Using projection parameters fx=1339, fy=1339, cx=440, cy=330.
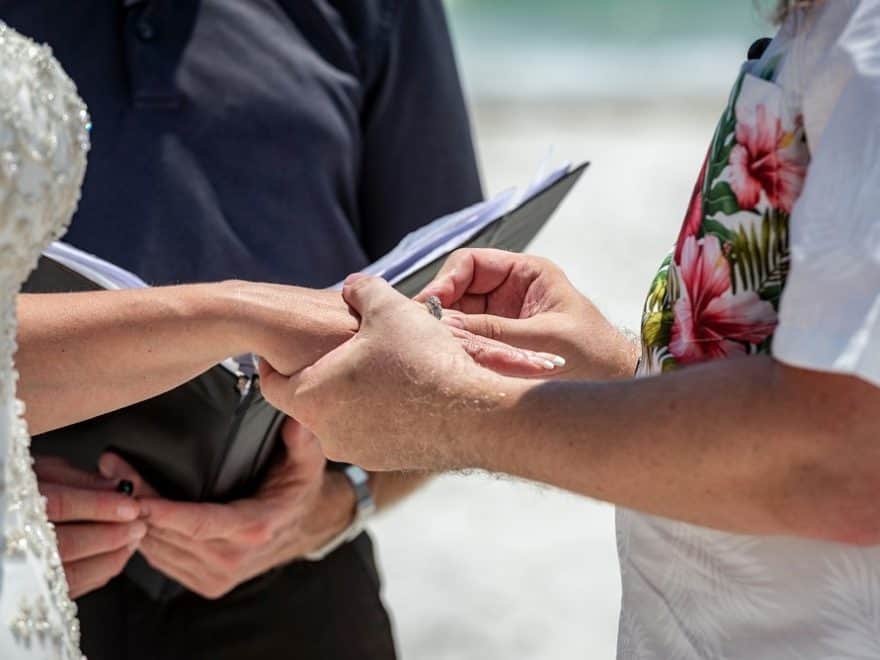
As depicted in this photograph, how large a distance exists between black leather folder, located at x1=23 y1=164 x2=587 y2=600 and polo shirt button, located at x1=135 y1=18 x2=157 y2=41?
52 cm

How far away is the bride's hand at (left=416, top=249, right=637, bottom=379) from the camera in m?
1.60

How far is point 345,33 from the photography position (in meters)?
2.15

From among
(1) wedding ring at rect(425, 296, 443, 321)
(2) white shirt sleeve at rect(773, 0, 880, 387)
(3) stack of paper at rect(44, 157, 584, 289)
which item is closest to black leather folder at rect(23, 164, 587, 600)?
(3) stack of paper at rect(44, 157, 584, 289)

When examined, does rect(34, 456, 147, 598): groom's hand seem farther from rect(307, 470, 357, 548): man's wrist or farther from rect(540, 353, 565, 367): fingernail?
rect(540, 353, 565, 367): fingernail

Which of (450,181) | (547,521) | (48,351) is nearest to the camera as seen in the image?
(48,351)

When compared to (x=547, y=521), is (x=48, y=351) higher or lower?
higher

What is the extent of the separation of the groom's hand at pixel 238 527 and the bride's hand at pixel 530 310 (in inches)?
14.5

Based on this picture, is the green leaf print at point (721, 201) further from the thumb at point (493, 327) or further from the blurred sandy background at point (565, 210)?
the thumb at point (493, 327)

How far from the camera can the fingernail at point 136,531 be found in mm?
1862

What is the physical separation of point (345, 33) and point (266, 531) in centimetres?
80

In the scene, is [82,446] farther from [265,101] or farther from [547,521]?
[547,521]

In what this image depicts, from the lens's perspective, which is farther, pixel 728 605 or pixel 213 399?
pixel 213 399

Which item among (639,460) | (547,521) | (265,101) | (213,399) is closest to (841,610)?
(639,460)

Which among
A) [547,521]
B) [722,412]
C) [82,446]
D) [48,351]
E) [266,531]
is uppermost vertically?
[722,412]
